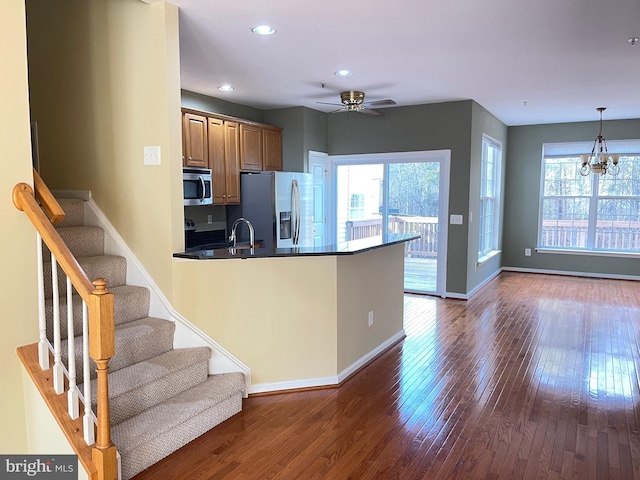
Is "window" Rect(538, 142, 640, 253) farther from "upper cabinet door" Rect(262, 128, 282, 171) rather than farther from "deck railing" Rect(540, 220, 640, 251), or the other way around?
"upper cabinet door" Rect(262, 128, 282, 171)

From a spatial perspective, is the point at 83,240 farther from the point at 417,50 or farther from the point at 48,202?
the point at 417,50

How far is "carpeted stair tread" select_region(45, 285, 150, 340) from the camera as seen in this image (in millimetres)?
2770

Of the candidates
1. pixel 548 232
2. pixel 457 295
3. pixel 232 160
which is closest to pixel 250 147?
pixel 232 160

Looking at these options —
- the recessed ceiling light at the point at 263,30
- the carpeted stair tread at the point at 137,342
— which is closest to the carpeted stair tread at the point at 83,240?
the carpeted stair tread at the point at 137,342

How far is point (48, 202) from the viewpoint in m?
2.47

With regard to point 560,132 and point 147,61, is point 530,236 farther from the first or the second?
point 147,61

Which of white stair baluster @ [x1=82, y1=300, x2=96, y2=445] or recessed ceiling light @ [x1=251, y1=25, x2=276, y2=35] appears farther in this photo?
recessed ceiling light @ [x1=251, y1=25, x2=276, y2=35]

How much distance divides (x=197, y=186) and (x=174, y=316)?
6.74 feet

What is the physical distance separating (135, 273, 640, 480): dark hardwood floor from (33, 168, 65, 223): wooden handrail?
1.42 metres

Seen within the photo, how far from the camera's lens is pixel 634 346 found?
443 cm

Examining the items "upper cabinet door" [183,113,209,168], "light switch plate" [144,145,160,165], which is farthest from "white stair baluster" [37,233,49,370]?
"upper cabinet door" [183,113,209,168]

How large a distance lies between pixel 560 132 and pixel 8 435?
8.52 meters

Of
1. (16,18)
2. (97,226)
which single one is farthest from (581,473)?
(16,18)

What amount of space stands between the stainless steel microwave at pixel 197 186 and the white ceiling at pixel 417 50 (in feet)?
3.17
